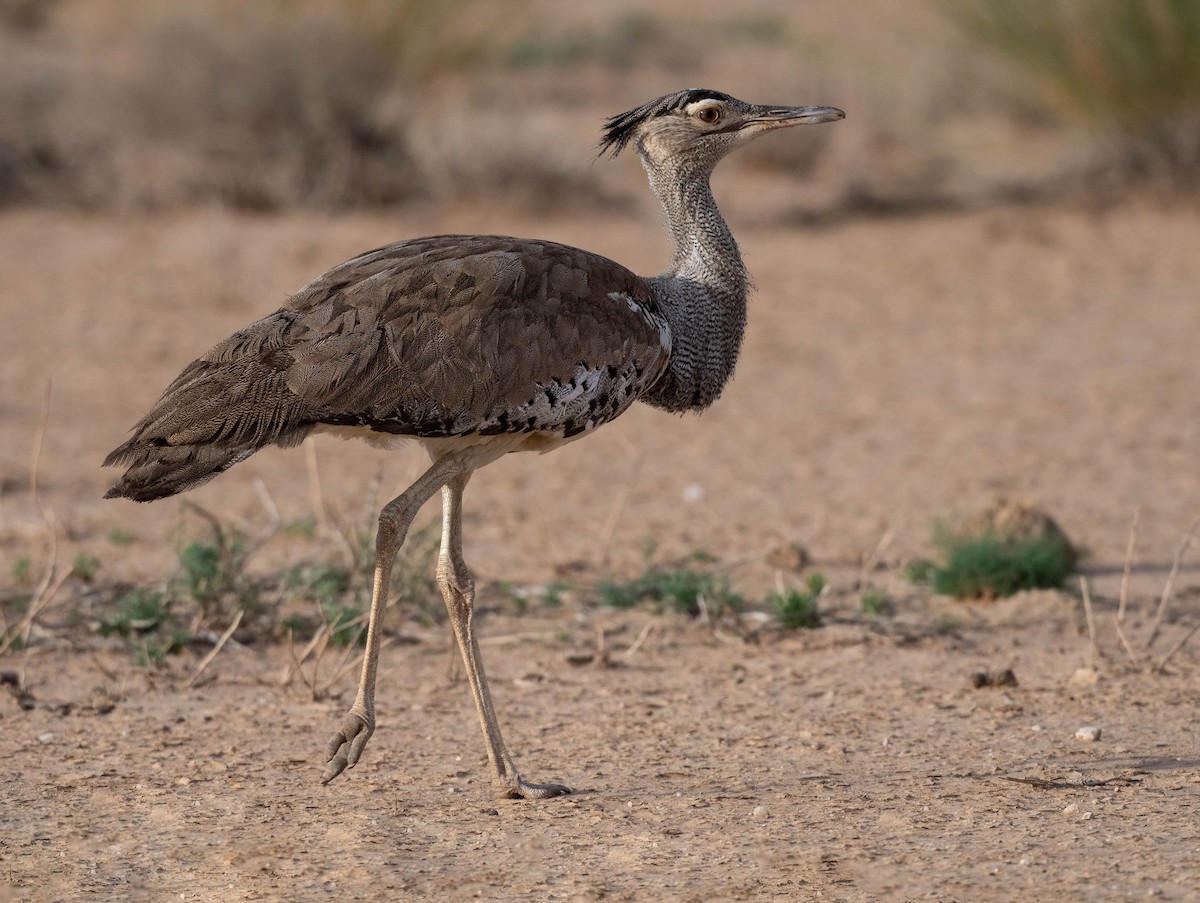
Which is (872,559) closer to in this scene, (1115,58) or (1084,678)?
(1084,678)

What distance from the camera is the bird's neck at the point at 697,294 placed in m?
4.66

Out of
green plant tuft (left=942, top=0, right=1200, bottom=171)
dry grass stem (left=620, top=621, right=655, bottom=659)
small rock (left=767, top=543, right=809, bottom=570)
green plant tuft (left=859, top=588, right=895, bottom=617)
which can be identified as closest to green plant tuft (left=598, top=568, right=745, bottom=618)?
dry grass stem (left=620, top=621, right=655, bottom=659)

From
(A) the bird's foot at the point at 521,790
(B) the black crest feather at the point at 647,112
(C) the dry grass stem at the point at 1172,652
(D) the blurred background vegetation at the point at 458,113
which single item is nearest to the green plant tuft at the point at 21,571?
(A) the bird's foot at the point at 521,790

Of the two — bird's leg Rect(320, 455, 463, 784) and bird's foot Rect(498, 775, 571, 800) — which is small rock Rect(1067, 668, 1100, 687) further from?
bird's leg Rect(320, 455, 463, 784)

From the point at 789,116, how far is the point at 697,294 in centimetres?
59

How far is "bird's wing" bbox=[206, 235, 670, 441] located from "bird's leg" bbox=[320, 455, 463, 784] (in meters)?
0.21

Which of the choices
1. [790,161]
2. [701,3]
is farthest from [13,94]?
[701,3]

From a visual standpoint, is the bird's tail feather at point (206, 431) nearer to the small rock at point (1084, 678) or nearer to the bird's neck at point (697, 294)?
the bird's neck at point (697, 294)

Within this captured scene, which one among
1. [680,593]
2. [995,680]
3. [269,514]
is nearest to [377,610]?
[680,593]

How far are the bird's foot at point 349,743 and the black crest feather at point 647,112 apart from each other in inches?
69.5

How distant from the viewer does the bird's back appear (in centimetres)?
392

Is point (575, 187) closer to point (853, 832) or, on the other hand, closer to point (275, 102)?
point (275, 102)

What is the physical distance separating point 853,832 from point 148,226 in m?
9.68

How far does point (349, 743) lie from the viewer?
13.8ft
